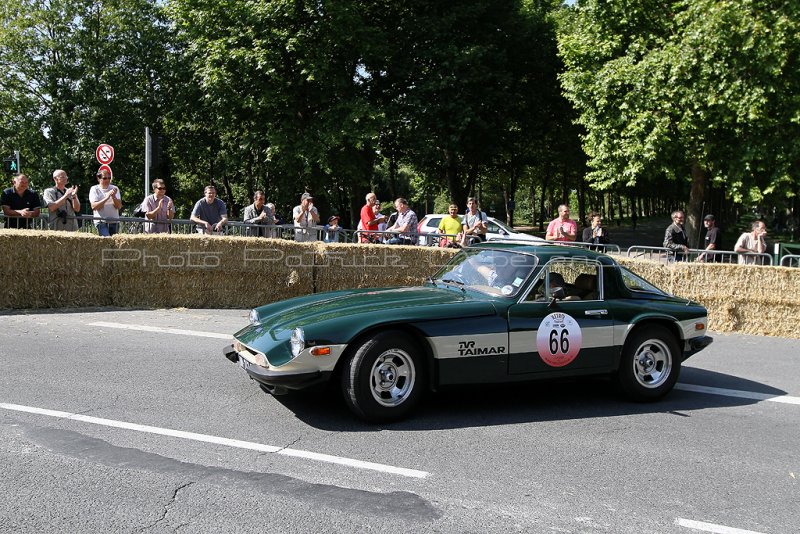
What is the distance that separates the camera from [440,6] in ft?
91.2

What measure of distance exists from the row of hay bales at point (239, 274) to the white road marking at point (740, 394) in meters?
4.53

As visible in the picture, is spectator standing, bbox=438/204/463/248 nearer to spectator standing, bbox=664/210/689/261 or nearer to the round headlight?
spectator standing, bbox=664/210/689/261

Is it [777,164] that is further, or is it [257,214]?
[777,164]

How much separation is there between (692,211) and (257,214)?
58.3 feet

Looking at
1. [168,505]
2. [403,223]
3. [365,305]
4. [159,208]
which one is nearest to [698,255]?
[403,223]

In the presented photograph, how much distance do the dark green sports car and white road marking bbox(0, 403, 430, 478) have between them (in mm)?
601

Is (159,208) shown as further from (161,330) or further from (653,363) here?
(653,363)

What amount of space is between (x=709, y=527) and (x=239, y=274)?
359 inches

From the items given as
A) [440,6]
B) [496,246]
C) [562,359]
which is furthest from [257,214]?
[440,6]

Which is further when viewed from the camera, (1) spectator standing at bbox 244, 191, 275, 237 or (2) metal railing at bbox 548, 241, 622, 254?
(1) spectator standing at bbox 244, 191, 275, 237

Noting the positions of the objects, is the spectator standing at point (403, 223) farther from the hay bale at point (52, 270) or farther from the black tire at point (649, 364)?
the black tire at point (649, 364)

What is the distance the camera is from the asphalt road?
3824 millimetres

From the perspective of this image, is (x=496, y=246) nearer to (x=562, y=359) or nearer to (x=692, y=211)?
(x=562, y=359)

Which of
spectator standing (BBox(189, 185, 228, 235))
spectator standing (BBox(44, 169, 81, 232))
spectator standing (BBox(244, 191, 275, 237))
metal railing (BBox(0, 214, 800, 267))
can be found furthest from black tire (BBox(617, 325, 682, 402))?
spectator standing (BBox(44, 169, 81, 232))
